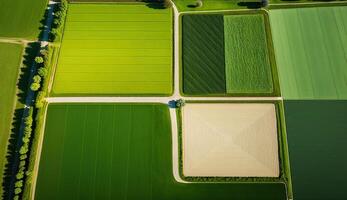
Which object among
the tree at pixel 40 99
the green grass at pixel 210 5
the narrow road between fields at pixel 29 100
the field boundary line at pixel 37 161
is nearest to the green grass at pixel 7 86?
the narrow road between fields at pixel 29 100

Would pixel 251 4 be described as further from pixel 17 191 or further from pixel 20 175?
pixel 17 191

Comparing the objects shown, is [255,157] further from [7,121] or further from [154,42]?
[7,121]

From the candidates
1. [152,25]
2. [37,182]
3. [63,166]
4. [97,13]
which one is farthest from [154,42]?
[37,182]

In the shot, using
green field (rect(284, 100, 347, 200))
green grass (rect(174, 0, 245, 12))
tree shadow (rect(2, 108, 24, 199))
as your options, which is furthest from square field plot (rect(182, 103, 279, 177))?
tree shadow (rect(2, 108, 24, 199))

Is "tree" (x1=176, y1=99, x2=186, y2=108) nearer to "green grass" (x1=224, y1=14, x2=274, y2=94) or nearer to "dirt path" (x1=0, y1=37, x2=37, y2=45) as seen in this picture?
"green grass" (x1=224, y1=14, x2=274, y2=94)

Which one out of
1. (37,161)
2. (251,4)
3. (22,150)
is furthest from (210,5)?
(22,150)

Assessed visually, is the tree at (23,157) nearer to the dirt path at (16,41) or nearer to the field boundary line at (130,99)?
the field boundary line at (130,99)
